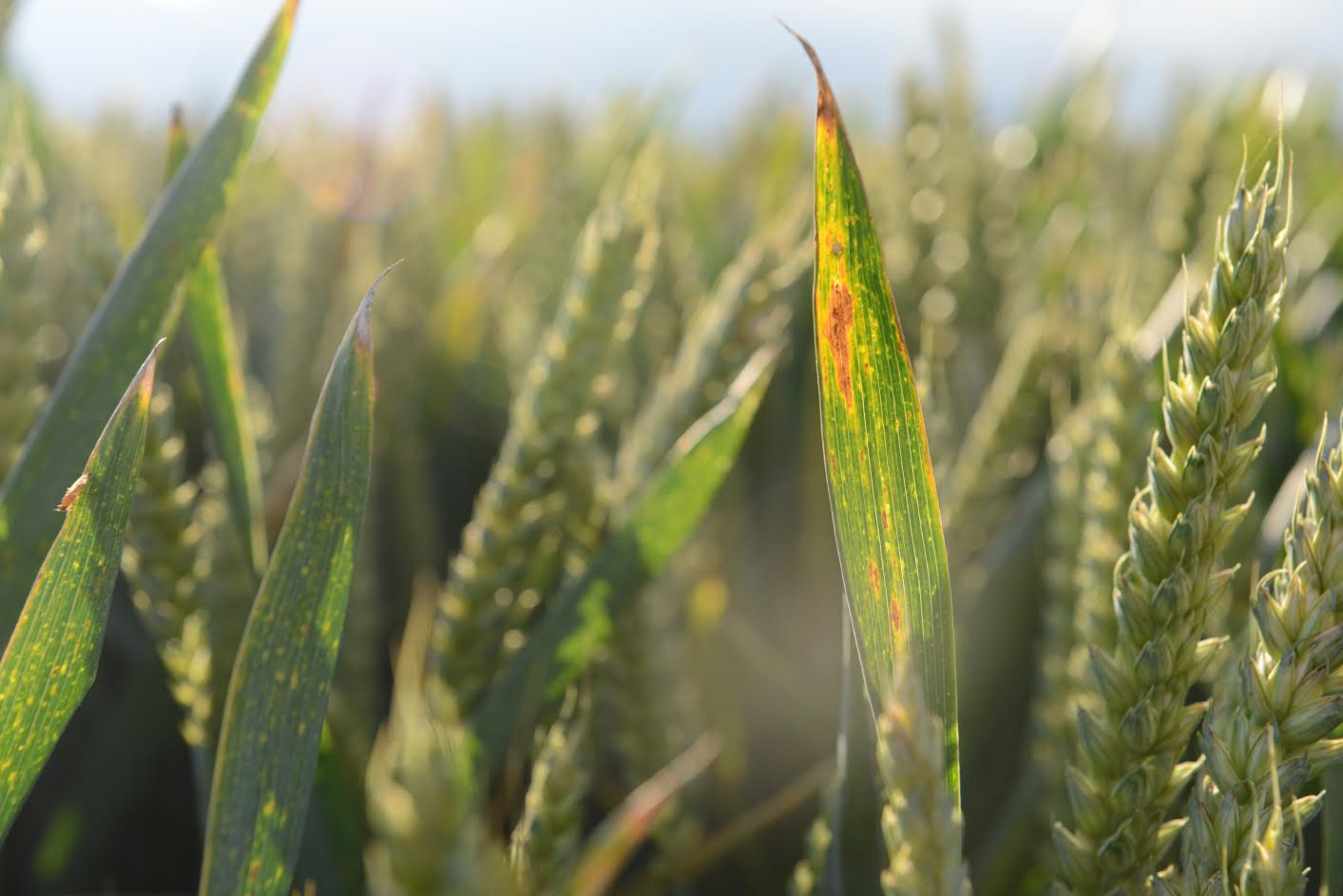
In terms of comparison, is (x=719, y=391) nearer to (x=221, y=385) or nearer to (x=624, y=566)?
(x=624, y=566)

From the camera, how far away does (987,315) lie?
1000 mm

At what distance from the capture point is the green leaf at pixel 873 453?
0.98 ft

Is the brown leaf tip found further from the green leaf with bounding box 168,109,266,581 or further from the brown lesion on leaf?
the green leaf with bounding box 168,109,266,581

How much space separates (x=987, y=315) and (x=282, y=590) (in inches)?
32.1

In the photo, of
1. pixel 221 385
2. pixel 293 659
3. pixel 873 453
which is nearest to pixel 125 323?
pixel 221 385

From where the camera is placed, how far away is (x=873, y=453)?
1.03ft

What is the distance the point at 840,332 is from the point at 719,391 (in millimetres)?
184

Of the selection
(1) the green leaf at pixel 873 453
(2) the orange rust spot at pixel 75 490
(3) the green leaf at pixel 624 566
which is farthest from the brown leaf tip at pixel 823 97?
(2) the orange rust spot at pixel 75 490

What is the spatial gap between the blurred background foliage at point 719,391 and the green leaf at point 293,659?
0.12 metres

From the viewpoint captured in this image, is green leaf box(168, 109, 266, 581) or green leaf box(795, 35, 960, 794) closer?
green leaf box(795, 35, 960, 794)

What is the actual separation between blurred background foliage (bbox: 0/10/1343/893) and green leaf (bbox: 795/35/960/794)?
104 mm

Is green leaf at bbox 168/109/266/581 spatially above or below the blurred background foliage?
above

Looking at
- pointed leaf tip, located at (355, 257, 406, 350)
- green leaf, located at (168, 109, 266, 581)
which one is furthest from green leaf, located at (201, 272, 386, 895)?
green leaf, located at (168, 109, 266, 581)

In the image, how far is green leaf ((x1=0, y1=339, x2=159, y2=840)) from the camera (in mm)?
292
